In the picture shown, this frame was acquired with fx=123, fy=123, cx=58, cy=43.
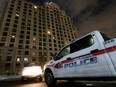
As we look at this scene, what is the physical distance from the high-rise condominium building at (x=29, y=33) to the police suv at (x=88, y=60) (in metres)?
46.0

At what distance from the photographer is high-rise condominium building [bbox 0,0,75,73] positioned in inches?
1964

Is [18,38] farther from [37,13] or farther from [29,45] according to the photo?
[37,13]

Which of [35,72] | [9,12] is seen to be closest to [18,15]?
[9,12]

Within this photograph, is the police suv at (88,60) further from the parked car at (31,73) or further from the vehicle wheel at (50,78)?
the parked car at (31,73)

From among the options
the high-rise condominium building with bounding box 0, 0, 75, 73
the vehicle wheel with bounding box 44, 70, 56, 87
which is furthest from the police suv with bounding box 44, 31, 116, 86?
the high-rise condominium building with bounding box 0, 0, 75, 73

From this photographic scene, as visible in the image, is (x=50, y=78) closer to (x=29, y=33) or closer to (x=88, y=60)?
(x=88, y=60)

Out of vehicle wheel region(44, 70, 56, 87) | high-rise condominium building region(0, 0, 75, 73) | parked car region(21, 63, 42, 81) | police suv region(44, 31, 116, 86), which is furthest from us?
high-rise condominium building region(0, 0, 75, 73)

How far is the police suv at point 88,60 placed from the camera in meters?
3.68

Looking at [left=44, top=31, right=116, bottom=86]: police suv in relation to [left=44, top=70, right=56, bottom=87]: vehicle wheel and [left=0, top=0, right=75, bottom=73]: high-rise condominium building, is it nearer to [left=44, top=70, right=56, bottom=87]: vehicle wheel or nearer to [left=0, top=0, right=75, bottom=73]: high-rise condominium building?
[left=44, top=70, right=56, bottom=87]: vehicle wheel

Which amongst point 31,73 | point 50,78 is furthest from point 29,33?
point 50,78

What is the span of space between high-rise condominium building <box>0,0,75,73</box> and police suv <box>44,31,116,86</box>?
151 feet

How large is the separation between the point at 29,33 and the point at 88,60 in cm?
5644

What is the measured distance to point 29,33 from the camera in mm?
58625

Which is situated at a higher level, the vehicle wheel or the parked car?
the parked car
